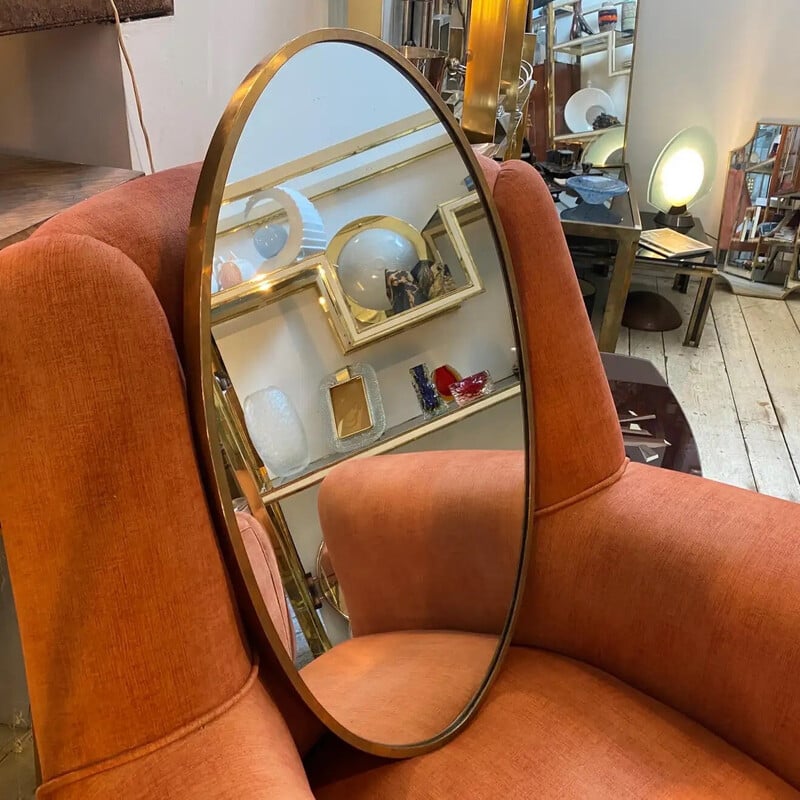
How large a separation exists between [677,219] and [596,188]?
0.47 meters

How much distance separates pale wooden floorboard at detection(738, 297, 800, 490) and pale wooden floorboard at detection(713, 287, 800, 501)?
0.02 meters

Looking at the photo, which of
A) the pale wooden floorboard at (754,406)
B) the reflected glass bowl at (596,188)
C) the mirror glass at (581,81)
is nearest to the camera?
the pale wooden floorboard at (754,406)

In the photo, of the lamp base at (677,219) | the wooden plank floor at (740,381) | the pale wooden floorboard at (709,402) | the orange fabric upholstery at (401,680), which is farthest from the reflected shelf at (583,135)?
the orange fabric upholstery at (401,680)

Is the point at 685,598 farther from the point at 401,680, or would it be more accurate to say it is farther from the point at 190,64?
the point at 190,64

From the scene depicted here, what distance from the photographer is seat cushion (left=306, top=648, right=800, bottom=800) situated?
0.64 meters

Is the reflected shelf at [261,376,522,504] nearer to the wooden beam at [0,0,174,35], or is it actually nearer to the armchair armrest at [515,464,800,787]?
the armchair armrest at [515,464,800,787]

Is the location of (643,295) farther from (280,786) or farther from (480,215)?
(280,786)

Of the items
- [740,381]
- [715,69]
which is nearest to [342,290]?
[740,381]

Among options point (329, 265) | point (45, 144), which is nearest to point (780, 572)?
point (329, 265)

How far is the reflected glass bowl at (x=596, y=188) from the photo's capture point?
227 cm

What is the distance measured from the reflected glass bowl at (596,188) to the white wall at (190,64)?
1.29 m

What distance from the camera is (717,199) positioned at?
2.75 meters

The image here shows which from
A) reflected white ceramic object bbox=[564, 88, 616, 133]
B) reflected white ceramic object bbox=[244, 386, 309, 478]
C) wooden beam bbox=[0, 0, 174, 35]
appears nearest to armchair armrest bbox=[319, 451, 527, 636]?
reflected white ceramic object bbox=[244, 386, 309, 478]

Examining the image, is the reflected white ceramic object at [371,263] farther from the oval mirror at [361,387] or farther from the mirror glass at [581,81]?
the mirror glass at [581,81]
